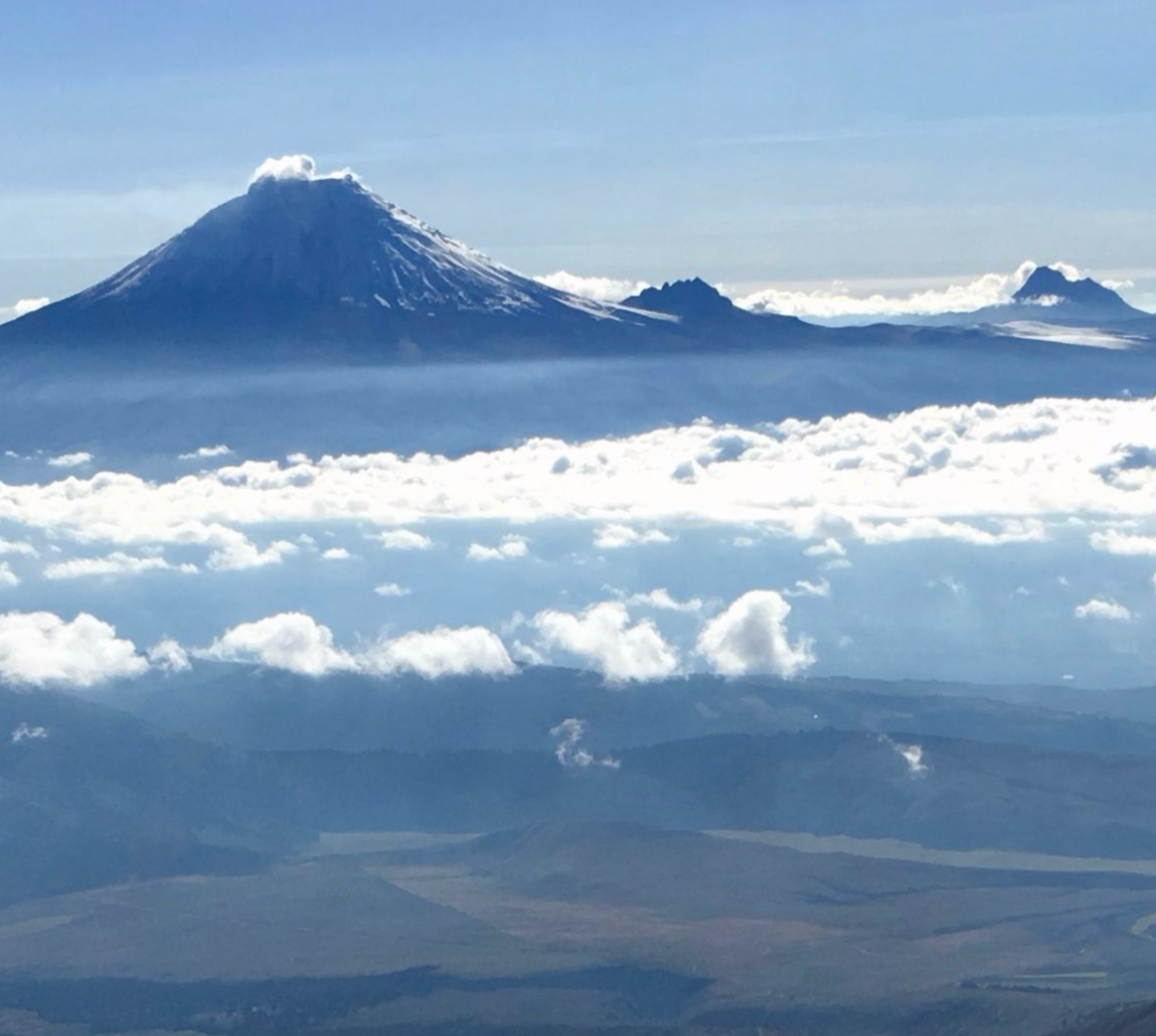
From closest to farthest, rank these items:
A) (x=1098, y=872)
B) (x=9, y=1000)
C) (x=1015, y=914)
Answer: (x=9, y=1000), (x=1015, y=914), (x=1098, y=872)

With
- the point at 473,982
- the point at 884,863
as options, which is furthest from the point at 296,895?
the point at 884,863

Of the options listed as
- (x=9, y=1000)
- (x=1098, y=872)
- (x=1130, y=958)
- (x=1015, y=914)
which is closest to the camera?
(x=9, y=1000)

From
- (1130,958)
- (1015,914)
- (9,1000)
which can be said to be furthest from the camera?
(1015,914)

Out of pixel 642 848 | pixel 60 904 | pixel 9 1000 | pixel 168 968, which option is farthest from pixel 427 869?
pixel 9 1000

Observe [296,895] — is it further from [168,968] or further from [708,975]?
[708,975]

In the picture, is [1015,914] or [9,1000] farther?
[1015,914]

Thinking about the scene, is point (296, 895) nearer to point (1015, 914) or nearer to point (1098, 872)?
point (1015, 914)

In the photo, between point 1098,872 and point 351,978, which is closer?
point 351,978

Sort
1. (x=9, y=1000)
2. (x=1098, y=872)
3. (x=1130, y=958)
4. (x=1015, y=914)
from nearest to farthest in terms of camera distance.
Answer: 1. (x=9, y=1000)
2. (x=1130, y=958)
3. (x=1015, y=914)
4. (x=1098, y=872)
